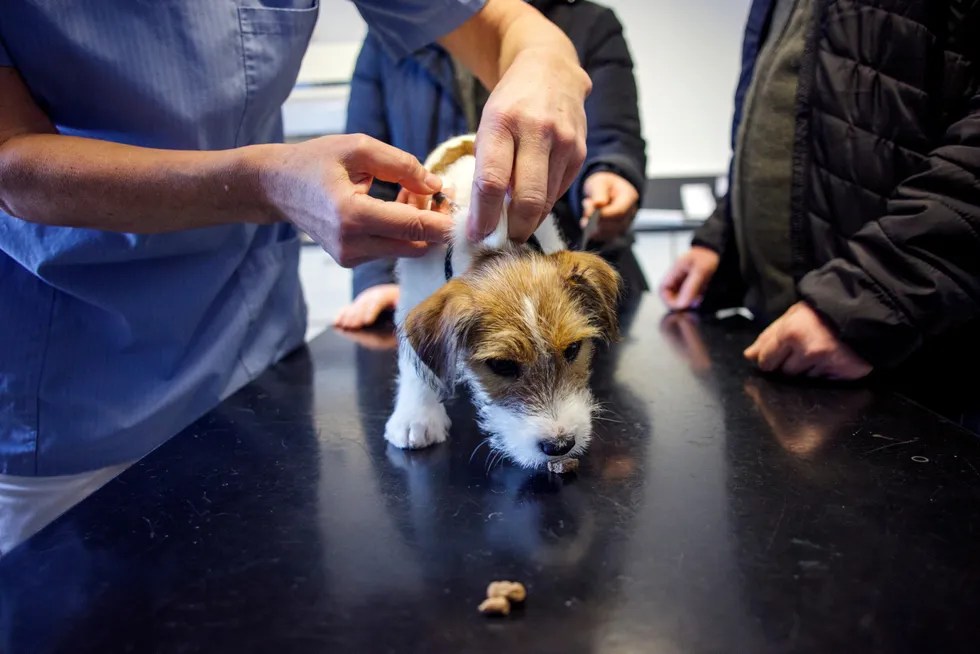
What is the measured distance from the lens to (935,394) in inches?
54.2

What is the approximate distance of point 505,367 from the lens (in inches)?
39.8

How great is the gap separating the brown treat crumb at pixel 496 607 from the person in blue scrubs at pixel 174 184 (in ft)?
1.81

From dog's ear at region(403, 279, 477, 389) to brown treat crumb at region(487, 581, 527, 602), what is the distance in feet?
1.29

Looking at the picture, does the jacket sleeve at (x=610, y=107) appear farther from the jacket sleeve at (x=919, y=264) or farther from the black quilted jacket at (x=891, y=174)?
the jacket sleeve at (x=919, y=264)

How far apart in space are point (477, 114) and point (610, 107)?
42 centimetres

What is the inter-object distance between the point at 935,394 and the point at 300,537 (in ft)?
4.28

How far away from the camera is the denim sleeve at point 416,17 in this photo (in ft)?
4.39

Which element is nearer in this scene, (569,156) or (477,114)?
(569,156)

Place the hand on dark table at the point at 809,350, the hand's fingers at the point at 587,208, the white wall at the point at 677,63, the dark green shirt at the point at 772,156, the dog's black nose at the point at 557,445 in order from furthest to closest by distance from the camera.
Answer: the white wall at the point at 677,63
the hand's fingers at the point at 587,208
the dark green shirt at the point at 772,156
the hand on dark table at the point at 809,350
the dog's black nose at the point at 557,445

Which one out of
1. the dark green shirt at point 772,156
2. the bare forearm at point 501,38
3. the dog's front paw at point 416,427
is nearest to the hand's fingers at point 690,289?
the dark green shirt at point 772,156

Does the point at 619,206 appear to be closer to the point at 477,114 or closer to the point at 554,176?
the point at 477,114

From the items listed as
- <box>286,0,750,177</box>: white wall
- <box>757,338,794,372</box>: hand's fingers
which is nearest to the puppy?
<box>757,338,794,372</box>: hand's fingers

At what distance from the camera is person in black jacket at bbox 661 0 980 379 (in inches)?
47.0

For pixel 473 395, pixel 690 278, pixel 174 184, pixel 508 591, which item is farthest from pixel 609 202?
pixel 508 591
